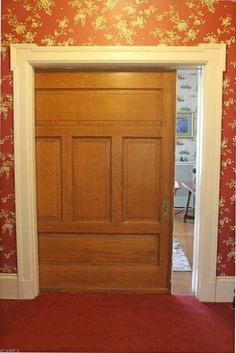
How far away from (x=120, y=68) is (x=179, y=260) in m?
2.27

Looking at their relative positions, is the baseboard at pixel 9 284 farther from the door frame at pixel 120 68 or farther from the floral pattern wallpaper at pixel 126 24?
the floral pattern wallpaper at pixel 126 24

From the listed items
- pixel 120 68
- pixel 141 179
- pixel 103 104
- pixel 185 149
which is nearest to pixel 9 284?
pixel 141 179

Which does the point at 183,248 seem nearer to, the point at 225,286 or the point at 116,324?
the point at 225,286

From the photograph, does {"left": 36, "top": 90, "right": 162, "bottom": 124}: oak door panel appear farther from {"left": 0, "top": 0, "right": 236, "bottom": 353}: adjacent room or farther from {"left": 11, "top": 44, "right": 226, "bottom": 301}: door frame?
{"left": 11, "top": 44, "right": 226, "bottom": 301}: door frame

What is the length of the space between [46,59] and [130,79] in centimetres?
69

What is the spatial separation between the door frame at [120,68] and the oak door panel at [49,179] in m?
0.08

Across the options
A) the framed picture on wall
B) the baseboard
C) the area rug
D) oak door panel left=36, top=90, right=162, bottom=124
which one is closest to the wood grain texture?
oak door panel left=36, top=90, right=162, bottom=124

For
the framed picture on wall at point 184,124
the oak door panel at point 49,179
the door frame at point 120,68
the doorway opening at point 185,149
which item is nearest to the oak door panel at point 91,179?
the oak door panel at point 49,179

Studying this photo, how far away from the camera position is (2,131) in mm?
2559

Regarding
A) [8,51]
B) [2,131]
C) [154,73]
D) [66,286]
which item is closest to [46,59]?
[8,51]

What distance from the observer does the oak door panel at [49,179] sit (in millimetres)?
2668

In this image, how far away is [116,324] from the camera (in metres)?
2.34

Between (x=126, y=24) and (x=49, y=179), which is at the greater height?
(x=126, y=24)

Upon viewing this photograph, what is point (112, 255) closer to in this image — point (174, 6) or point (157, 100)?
point (157, 100)
